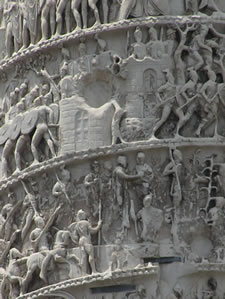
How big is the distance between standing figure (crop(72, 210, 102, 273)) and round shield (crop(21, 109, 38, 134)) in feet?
4.39

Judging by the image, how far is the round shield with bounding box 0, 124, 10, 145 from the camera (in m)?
21.3

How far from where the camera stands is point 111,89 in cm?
2067

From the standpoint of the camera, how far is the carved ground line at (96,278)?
19.7m

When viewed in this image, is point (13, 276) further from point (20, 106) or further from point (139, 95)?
point (139, 95)

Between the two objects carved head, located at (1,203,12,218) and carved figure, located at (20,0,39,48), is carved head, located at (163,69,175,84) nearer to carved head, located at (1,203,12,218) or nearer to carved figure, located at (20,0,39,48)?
carved figure, located at (20,0,39,48)

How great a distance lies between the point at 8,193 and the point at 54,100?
126 centimetres

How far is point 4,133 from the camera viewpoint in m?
21.4

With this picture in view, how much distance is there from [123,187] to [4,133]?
1978mm

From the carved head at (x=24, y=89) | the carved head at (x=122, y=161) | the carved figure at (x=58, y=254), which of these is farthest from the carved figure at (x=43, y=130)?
the carved figure at (x=58, y=254)

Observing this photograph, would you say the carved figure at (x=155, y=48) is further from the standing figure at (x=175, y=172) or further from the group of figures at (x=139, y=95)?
the standing figure at (x=175, y=172)

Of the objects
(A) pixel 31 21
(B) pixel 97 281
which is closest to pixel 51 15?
(A) pixel 31 21

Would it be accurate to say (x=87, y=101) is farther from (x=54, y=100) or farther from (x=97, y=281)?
(x=97, y=281)

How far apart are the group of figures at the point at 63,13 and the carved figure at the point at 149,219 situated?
2.39m

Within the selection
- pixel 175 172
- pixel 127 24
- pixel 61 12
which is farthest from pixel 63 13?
pixel 175 172
